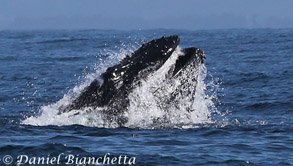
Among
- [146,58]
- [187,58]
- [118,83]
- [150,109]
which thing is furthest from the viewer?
[187,58]

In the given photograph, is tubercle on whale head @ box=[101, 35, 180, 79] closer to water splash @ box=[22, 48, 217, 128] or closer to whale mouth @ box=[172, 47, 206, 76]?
water splash @ box=[22, 48, 217, 128]

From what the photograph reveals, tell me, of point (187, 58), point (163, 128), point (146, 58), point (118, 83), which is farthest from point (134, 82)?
point (187, 58)

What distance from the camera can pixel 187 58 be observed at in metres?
14.6

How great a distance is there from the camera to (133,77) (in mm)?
13867

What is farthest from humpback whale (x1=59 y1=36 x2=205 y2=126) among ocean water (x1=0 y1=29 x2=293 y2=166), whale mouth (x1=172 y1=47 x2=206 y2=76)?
ocean water (x1=0 y1=29 x2=293 y2=166)

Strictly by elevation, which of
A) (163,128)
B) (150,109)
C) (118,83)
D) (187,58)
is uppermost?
(187,58)

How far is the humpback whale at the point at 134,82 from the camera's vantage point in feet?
45.1

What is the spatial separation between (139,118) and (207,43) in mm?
32477

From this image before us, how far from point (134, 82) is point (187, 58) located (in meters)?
1.47

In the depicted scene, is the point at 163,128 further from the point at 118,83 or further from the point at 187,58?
the point at 187,58

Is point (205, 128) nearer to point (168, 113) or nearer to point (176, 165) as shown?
point (168, 113)

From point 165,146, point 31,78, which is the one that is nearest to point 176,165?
point 165,146

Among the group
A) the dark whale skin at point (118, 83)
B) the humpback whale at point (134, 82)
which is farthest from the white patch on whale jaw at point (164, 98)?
the dark whale skin at point (118, 83)

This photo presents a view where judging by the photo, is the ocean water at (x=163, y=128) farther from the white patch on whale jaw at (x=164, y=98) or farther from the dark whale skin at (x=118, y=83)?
the dark whale skin at (x=118, y=83)
